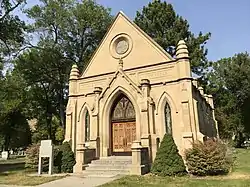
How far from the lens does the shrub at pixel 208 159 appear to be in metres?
13.4

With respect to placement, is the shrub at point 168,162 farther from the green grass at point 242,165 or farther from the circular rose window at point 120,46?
the circular rose window at point 120,46

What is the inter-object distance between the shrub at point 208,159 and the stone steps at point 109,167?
3.66 m

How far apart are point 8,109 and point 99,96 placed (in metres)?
25.3

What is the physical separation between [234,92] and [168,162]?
3670 cm

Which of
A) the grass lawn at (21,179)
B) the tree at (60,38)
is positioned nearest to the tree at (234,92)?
the tree at (60,38)

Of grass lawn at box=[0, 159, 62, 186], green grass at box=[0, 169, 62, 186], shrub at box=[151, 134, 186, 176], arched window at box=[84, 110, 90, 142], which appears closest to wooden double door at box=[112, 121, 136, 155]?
arched window at box=[84, 110, 90, 142]

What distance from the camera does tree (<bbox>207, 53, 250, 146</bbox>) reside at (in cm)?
4244

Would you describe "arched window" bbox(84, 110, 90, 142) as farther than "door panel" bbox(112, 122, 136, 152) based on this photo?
Yes

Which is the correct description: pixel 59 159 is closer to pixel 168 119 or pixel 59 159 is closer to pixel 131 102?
pixel 131 102

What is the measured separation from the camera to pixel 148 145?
15852mm

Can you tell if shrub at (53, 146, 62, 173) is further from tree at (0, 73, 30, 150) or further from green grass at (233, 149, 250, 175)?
tree at (0, 73, 30, 150)

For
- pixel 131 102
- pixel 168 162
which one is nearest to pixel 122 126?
pixel 131 102

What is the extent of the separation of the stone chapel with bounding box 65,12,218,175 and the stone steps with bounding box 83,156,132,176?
0.39m

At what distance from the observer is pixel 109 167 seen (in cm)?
1511
